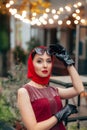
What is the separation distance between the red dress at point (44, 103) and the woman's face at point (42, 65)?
134mm

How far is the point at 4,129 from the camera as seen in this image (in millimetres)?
3629

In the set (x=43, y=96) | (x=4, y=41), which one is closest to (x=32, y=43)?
(x=4, y=41)

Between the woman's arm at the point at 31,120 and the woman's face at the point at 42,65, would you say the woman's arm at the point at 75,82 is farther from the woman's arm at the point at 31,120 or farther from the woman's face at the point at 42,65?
the woman's arm at the point at 31,120

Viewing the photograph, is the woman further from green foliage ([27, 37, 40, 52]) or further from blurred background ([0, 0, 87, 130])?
green foliage ([27, 37, 40, 52])

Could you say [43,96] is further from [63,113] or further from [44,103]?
[63,113]

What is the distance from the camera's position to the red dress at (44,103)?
9.91 feet

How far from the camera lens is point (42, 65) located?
123 inches

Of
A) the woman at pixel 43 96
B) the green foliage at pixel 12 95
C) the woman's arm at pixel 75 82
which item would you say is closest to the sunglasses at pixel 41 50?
the woman at pixel 43 96

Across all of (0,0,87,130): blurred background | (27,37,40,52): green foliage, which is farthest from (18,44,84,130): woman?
(27,37,40,52): green foliage

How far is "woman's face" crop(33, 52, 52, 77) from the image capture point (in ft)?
10.2

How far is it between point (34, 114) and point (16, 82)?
3.33m

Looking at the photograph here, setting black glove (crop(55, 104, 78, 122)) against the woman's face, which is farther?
the woman's face

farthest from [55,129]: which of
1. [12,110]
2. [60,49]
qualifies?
[12,110]

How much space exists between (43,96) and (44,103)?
0.07 metres
